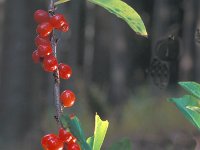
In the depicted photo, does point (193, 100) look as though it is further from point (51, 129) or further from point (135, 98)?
point (135, 98)

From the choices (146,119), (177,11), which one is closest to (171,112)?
(146,119)

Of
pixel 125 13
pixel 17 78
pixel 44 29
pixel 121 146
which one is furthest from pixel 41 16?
pixel 17 78

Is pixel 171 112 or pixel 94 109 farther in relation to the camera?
pixel 94 109

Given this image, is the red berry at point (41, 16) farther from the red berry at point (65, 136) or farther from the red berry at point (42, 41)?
the red berry at point (65, 136)

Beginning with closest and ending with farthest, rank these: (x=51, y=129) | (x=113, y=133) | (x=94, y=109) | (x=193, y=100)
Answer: (x=193, y=100) → (x=51, y=129) → (x=113, y=133) → (x=94, y=109)

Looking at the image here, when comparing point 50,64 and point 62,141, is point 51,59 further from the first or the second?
point 62,141

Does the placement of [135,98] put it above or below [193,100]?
below
